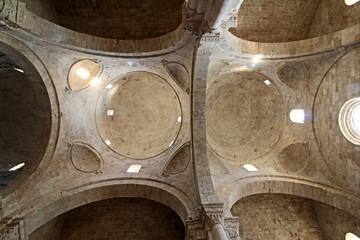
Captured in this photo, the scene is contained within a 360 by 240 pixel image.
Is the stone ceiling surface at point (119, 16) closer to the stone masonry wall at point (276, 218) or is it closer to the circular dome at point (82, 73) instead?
the circular dome at point (82, 73)

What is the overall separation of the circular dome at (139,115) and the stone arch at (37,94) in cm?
206

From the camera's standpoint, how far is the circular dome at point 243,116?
10.4 m

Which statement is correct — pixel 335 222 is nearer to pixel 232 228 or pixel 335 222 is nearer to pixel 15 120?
pixel 232 228

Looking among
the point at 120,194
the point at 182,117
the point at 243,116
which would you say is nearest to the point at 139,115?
the point at 182,117

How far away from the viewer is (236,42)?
8.12 metres

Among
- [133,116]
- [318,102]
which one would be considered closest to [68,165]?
[133,116]

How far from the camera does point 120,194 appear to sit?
8891 millimetres

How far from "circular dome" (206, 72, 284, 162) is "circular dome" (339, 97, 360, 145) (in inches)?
101

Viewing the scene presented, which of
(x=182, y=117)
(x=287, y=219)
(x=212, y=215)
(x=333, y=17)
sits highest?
(x=333, y=17)

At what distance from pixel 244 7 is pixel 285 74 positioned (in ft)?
12.9

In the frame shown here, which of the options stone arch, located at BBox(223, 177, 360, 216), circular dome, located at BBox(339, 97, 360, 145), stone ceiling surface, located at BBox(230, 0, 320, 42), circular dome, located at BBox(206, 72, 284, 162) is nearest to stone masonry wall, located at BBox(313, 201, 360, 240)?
stone arch, located at BBox(223, 177, 360, 216)

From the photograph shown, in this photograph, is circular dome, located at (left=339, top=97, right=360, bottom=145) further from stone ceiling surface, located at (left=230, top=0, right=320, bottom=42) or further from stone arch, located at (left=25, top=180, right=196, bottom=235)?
stone arch, located at (left=25, top=180, right=196, bottom=235)

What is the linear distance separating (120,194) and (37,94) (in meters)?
5.49

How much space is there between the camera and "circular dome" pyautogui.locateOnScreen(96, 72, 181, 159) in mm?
10227
